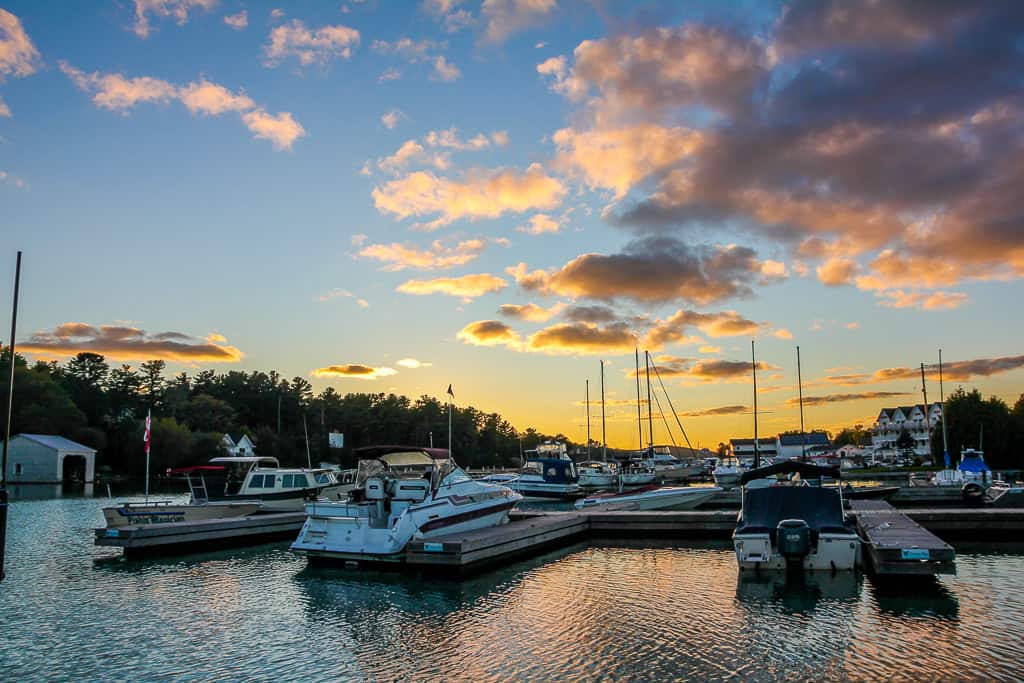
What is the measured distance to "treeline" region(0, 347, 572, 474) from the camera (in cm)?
8631

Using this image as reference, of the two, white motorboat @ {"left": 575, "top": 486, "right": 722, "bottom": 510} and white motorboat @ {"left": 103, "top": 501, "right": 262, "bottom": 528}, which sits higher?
white motorboat @ {"left": 103, "top": 501, "right": 262, "bottom": 528}

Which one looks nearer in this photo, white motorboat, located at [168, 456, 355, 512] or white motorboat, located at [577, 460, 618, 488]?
white motorboat, located at [168, 456, 355, 512]

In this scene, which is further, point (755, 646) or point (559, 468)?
point (559, 468)

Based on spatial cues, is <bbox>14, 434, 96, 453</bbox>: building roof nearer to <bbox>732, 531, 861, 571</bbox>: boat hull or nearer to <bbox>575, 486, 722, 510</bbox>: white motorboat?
<bbox>575, 486, 722, 510</bbox>: white motorboat

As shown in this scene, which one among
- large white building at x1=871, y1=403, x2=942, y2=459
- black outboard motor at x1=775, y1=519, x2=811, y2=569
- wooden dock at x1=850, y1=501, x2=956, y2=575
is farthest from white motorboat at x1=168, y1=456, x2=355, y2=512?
large white building at x1=871, y1=403, x2=942, y2=459

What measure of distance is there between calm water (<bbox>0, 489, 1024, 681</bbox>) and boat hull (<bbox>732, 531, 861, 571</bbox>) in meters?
0.38

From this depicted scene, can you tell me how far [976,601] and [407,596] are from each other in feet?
38.5

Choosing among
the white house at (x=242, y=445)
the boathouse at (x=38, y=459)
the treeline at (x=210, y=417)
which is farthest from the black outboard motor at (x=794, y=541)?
the white house at (x=242, y=445)

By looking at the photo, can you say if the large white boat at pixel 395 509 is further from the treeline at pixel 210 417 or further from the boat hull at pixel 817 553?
the treeline at pixel 210 417

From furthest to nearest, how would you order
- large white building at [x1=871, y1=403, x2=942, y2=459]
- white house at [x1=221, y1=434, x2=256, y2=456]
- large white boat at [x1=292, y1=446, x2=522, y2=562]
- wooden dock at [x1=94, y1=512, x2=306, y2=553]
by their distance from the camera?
large white building at [x1=871, y1=403, x2=942, y2=459] → white house at [x1=221, y1=434, x2=256, y2=456] → wooden dock at [x1=94, y1=512, x2=306, y2=553] → large white boat at [x1=292, y1=446, x2=522, y2=562]

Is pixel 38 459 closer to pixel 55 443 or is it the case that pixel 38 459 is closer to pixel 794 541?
pixel 55 443

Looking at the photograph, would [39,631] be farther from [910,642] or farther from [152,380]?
[152,380]

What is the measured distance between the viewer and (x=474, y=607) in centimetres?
1508

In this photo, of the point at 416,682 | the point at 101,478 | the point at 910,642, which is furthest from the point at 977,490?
the point at 101,478
